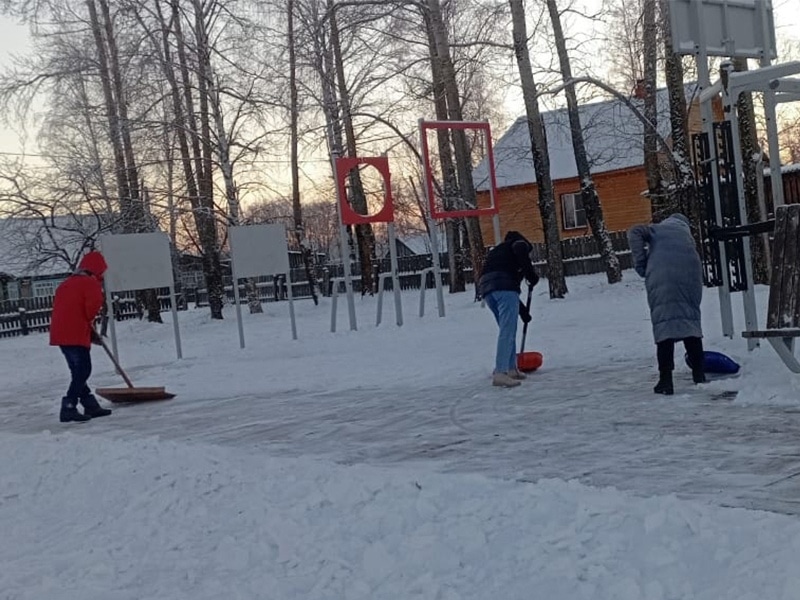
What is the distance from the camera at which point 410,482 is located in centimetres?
546

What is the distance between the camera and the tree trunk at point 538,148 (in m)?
19.6

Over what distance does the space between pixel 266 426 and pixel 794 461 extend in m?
4.67

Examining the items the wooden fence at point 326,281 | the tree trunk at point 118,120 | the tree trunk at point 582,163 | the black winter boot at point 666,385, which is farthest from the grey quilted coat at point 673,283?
the tree trunk at point 118,120

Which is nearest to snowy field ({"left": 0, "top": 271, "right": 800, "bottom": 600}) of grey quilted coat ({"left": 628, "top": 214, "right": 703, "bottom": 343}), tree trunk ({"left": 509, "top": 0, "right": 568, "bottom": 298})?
grey quilted coat ({"left": 628, "top": 214, "right": 703, "bottom": 343})

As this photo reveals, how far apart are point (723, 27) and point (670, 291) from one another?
3602 mm

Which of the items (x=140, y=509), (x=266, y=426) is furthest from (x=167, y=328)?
(x=140, y=509)

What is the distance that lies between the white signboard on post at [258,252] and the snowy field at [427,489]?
21.1ft

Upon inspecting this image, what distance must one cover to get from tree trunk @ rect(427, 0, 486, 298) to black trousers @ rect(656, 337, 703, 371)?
40.9 feet

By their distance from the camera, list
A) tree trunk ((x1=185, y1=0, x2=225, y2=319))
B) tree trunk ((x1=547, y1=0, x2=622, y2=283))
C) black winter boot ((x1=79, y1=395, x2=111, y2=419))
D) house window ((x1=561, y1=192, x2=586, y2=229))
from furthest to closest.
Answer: house window ((x1=561, y1=192, x2=586, y2=229)) < tree trunk ((x1=185, y1=0, x2=225, y2=319)) < tree trunk ((x1=547, y1=0, x2=622, y2=283)) < black winter boot ((x1=79, y1=395, x2=111, y2=419))

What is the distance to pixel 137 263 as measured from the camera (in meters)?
16.8

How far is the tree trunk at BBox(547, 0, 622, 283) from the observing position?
2262cm

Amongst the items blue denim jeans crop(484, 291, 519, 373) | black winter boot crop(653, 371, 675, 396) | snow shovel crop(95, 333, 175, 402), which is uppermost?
blue denim jeans crop(484, 291, 519, 373)

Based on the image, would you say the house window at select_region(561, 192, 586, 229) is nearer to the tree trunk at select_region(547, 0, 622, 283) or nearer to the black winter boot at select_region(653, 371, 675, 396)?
the tree trunk at select_region(547, 0, 622, 283)

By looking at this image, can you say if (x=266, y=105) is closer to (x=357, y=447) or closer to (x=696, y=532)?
(x=357, y=447)
